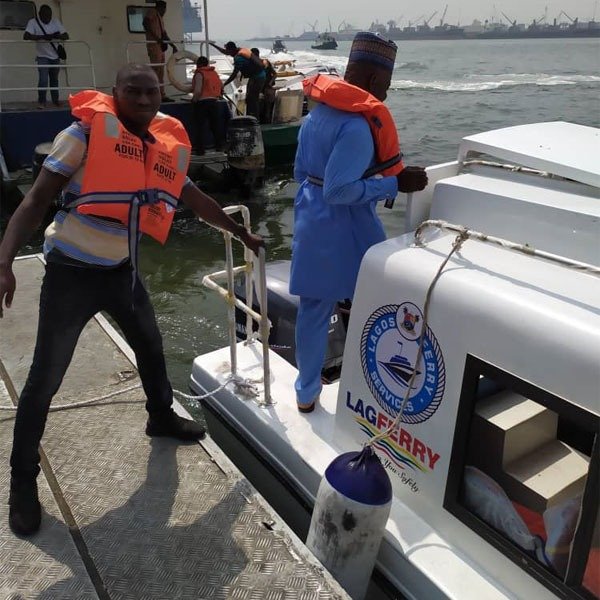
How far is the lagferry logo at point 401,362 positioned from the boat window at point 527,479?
15 cm

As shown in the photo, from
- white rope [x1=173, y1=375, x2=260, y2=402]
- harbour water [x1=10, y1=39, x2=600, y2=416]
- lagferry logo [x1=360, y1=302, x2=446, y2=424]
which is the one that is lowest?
harbour water [x1=10, y1=39, x2=600, y2=416]

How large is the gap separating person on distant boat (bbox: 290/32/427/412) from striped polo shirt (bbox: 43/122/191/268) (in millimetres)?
831

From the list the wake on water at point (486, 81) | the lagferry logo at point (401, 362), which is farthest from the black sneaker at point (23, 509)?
the wake on water at point (486, 81)

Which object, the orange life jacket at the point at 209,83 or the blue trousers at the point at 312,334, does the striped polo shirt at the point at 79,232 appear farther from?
the orange life jacket at the point at 209,83

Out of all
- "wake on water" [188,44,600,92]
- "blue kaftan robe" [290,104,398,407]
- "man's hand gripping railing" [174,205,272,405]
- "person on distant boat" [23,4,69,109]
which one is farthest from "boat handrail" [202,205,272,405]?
"wake on water" [188,44,600,92]

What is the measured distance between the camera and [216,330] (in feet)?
21.6

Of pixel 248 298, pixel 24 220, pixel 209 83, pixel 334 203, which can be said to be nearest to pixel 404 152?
pixel 209 83

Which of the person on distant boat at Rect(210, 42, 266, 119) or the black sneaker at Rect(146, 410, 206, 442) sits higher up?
the person on distant boat at Rect(210, 42, 266, 119)

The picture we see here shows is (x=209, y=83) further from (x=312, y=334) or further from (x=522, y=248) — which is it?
(x=522, y=248)

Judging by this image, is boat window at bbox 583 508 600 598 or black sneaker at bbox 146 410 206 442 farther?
black sneaker at bbox 146 410 206 442

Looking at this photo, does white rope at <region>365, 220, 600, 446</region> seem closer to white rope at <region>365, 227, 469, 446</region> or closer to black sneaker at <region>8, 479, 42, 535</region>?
white rope at <region>365, 227, 469, 446</region>

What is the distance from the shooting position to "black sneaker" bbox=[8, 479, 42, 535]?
2.53 metres

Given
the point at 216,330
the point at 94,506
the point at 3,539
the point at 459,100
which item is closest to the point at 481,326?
the point at 94,506

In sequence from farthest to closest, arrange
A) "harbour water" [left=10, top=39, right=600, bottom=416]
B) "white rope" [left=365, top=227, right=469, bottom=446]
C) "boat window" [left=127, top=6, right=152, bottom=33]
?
"boat window" [left=127, top=6, right=152, bottom=33]
"harbour water" [left=10, top=39, right=600, bottom=416]
"white rope" [left=365, top=227, right=469, bottom=446]
